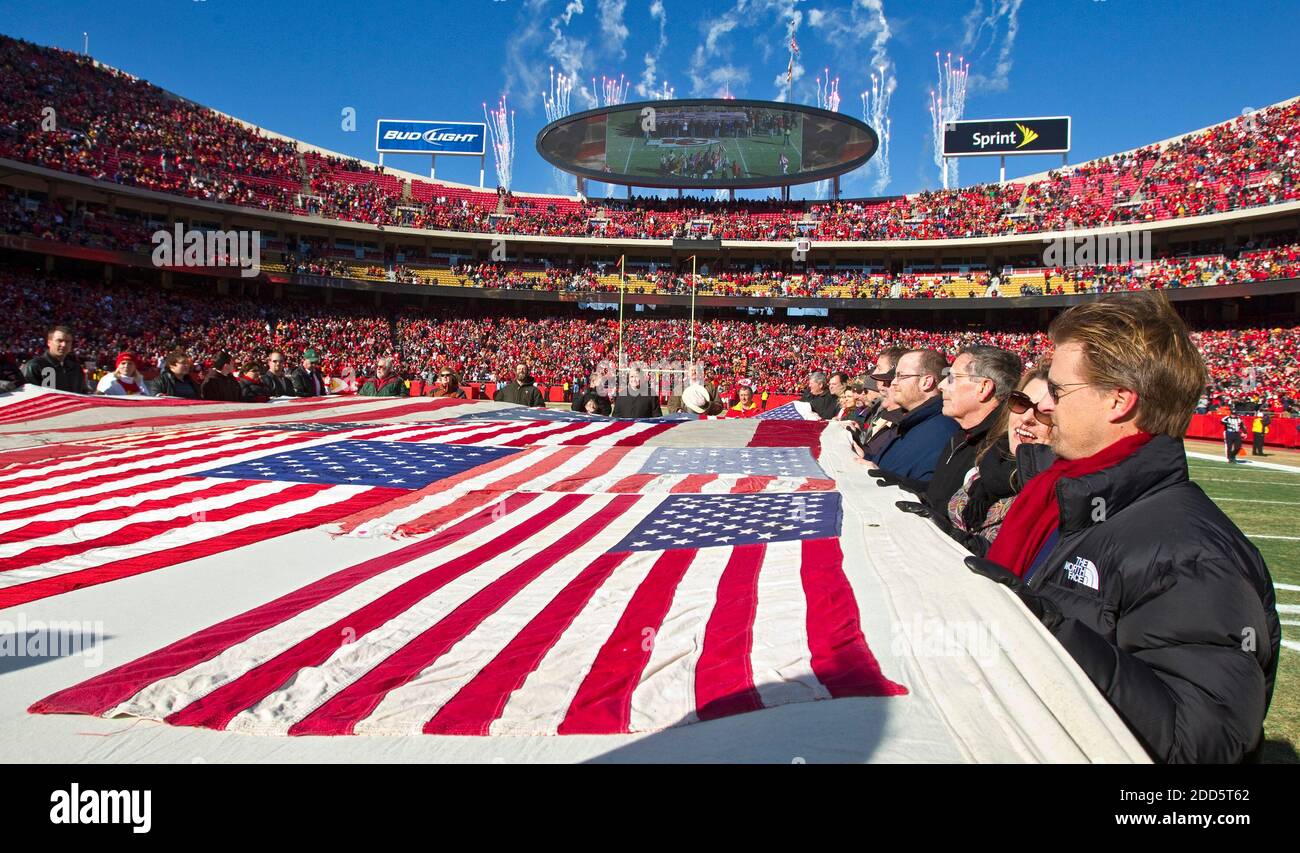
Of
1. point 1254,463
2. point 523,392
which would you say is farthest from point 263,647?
point 1254,463

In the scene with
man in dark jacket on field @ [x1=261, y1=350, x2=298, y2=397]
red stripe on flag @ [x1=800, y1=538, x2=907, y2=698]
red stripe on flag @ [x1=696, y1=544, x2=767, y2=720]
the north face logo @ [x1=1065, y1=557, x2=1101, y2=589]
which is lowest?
red stripe on flag @ [x1=696, y1=544, x2=767, y2=720]

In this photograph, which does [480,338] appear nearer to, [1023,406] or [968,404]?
[968,404]

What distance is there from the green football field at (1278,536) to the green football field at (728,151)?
109 ft

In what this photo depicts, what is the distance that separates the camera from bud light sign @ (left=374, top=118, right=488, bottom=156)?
158ft

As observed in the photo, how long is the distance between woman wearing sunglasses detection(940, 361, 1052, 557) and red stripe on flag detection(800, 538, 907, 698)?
539mm

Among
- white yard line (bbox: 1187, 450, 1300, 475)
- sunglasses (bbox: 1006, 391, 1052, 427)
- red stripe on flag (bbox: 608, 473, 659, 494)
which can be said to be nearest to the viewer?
Result: sunglasses (bbox: 1006, 391, 1052, 427)

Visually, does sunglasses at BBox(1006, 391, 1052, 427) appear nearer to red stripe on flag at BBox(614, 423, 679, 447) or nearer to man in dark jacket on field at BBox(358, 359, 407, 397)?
red stripe on flag at BBox(614, 423, 679, 447)

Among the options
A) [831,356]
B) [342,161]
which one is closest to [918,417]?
[831,356]

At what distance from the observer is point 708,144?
4594cm

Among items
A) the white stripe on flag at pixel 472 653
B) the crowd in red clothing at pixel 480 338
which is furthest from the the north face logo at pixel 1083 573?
the crowd in red clothing at pixel 480 338

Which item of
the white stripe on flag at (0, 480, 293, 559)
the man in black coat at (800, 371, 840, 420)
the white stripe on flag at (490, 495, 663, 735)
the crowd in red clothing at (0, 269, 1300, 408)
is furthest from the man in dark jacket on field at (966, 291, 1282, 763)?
the crowd in red clothing at (0, 269, 1300, 408)

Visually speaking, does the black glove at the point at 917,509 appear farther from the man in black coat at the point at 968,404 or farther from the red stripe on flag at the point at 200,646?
the red stripe on flag at the point at 200,646

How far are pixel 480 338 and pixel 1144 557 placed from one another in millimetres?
40527

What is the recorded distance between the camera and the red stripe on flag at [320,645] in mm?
1759
